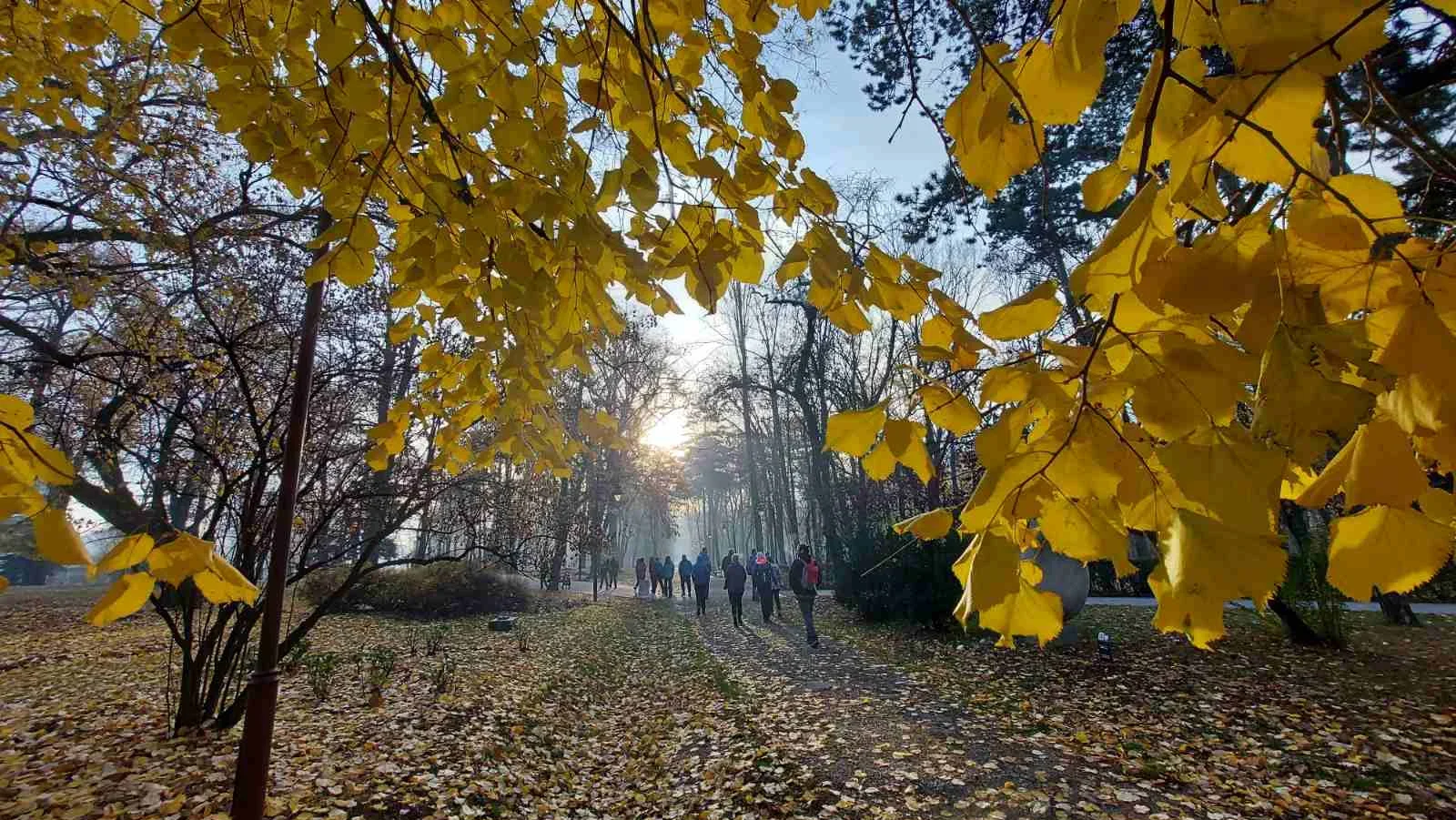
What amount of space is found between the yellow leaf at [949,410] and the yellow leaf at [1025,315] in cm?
19

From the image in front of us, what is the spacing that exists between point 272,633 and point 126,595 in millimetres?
1312

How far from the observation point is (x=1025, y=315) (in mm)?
770

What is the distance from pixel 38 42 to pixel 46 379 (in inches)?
227

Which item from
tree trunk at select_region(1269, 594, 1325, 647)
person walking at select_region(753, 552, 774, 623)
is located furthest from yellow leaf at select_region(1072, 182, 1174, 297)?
person walking at select_region(753, 552, 774, 623)

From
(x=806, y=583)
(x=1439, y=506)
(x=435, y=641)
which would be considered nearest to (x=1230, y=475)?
(x=1439, y=506)

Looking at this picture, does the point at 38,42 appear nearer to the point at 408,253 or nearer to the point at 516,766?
the point at 408,253

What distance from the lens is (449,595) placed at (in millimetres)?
13328

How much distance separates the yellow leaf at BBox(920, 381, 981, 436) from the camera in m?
0.93

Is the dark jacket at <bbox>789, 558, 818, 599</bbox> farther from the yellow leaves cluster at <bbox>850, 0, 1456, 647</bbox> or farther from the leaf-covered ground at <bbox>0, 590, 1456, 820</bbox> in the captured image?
the yellow leaves cluster at <bbox>850, 0, 1456, 647</bbox>

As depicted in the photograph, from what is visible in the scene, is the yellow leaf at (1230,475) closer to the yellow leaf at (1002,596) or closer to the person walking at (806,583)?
the yellow leaf at (1002,596)

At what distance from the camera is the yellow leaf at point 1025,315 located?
0.74 m

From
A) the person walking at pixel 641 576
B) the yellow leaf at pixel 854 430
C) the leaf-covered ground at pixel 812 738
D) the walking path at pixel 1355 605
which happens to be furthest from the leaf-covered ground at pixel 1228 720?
the person walking at pixel 641 576

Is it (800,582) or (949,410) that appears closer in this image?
(949,410)

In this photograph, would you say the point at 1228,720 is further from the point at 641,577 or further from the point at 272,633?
the point at 641,577
